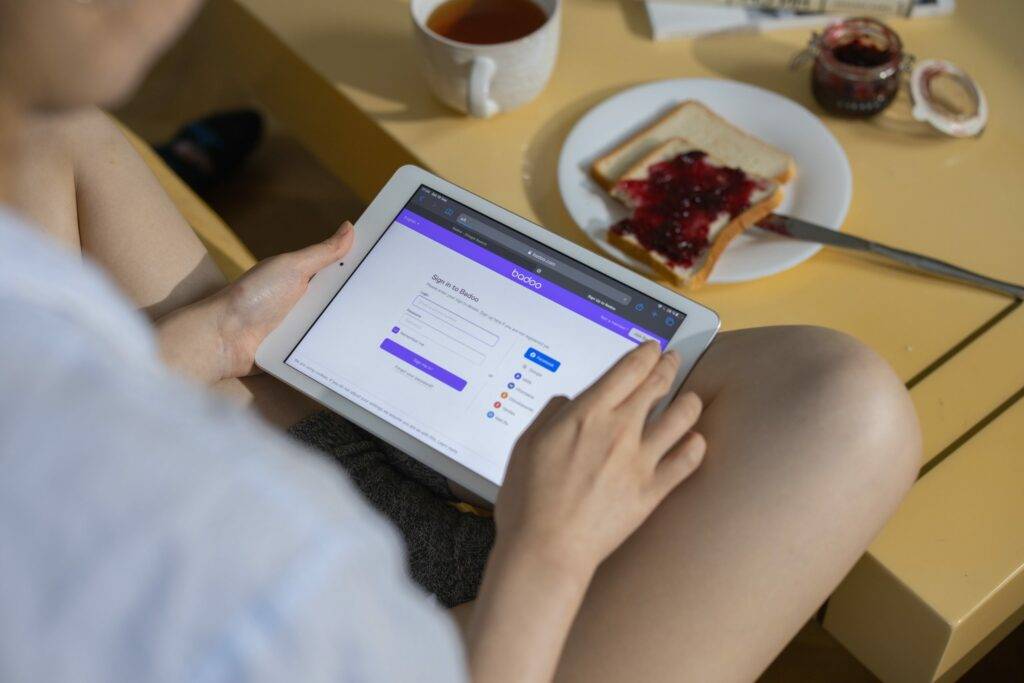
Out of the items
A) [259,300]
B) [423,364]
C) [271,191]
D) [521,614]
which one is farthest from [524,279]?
[271,191]

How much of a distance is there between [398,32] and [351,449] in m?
0.56

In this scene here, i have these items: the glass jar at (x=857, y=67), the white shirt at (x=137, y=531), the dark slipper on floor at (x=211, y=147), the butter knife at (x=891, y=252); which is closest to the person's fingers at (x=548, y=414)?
the white shirt at (x=137, y=531)

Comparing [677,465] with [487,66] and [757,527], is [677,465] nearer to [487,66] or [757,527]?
[757,527]

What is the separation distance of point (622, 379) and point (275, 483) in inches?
12.1

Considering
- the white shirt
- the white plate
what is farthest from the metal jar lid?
the white shirt

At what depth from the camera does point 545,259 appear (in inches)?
32.9

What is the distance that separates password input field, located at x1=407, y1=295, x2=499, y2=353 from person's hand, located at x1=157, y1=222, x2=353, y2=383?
85mm

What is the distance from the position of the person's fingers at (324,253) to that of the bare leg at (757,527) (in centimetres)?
30

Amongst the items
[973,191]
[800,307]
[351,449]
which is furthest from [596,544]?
[973,191]

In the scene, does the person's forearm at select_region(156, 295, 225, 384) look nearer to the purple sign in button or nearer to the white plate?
the purple sign in button

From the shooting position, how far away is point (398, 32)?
117 cm

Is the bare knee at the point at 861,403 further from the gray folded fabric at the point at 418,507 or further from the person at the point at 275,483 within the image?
the gray folded fabric at the point at 418,507

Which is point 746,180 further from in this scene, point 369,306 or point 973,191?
point 369,306

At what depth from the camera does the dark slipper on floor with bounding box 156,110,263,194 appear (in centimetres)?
160
